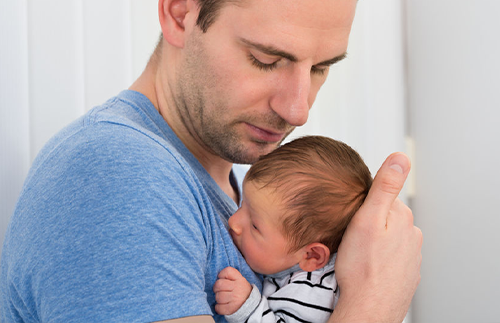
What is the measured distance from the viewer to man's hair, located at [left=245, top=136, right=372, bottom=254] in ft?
3.68

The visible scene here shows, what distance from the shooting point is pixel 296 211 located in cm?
112

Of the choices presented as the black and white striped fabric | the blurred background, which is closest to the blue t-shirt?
the black and white striped fabric

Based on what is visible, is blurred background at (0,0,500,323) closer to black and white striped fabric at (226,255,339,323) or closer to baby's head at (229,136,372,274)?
baby's head at (229,136,372,274)

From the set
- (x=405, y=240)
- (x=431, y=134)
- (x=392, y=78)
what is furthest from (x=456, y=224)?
(x=405, y=240)

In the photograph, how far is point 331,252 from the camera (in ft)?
3.86

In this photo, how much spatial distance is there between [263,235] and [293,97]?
34 centimetres

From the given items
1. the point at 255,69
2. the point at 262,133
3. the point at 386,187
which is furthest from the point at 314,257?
the point at 255,69

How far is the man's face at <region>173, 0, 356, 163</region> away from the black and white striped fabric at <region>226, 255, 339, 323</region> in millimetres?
351

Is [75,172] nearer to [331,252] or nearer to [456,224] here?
[331,252]

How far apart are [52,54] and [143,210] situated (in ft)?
2.74

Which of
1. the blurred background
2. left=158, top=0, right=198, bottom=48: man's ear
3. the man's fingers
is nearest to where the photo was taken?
the man's fingers

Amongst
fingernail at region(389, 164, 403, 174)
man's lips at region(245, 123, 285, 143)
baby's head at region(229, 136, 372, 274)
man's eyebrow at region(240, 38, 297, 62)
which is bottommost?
baby's head at region(229, 136, 372, 274)

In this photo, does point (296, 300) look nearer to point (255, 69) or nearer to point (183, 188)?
point (183, 188)

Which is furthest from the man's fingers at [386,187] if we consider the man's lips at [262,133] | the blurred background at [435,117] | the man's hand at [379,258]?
the blurred background at [435,117]
